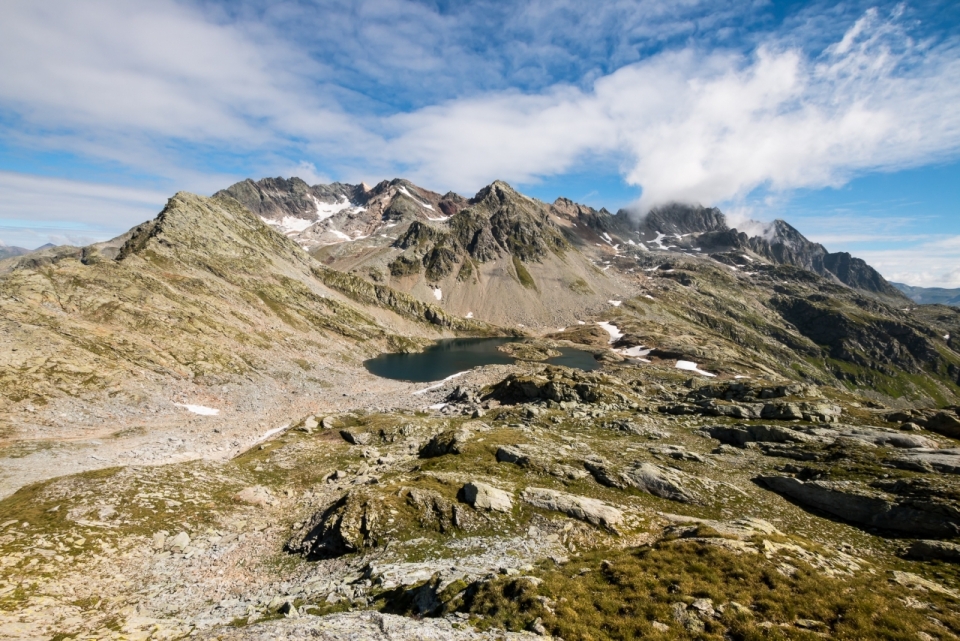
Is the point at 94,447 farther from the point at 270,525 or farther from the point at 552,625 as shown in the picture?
the point at 552,625

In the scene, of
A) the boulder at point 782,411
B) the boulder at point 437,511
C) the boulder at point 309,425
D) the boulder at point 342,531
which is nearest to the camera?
the boulder at point 342,531

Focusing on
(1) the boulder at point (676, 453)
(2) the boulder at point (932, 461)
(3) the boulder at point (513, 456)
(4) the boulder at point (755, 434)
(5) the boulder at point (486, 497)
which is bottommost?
(5) the boulder at point (486, 497)

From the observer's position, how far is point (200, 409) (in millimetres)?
65250

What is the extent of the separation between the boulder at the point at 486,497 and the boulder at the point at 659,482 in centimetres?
1077

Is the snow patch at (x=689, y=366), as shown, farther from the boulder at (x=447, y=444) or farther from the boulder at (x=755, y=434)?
the boulder at (x=447, y=444)

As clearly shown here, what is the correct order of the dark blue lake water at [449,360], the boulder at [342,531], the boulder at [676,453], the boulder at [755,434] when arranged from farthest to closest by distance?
1. the dark blue lake water at [449,360]
2. the boulder at [755,434]
3. the boulder at [676,453]
4. the boulder at [342,531]

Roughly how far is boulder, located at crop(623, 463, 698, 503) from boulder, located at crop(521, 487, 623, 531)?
5315 millimetres

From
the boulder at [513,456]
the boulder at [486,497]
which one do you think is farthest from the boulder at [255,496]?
the boulder at [513,456]

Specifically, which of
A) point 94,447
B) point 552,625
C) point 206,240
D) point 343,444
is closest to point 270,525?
point 343,444

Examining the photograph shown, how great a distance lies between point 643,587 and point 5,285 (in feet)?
353

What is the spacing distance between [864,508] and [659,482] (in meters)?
13.0

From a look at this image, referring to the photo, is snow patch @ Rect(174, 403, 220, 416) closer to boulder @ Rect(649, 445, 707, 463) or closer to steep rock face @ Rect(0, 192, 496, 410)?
steep rock face @ Rect(0, 192, 496, 410)

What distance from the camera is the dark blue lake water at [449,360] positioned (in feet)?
392

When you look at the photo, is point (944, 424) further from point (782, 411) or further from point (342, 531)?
point (342, 531)
